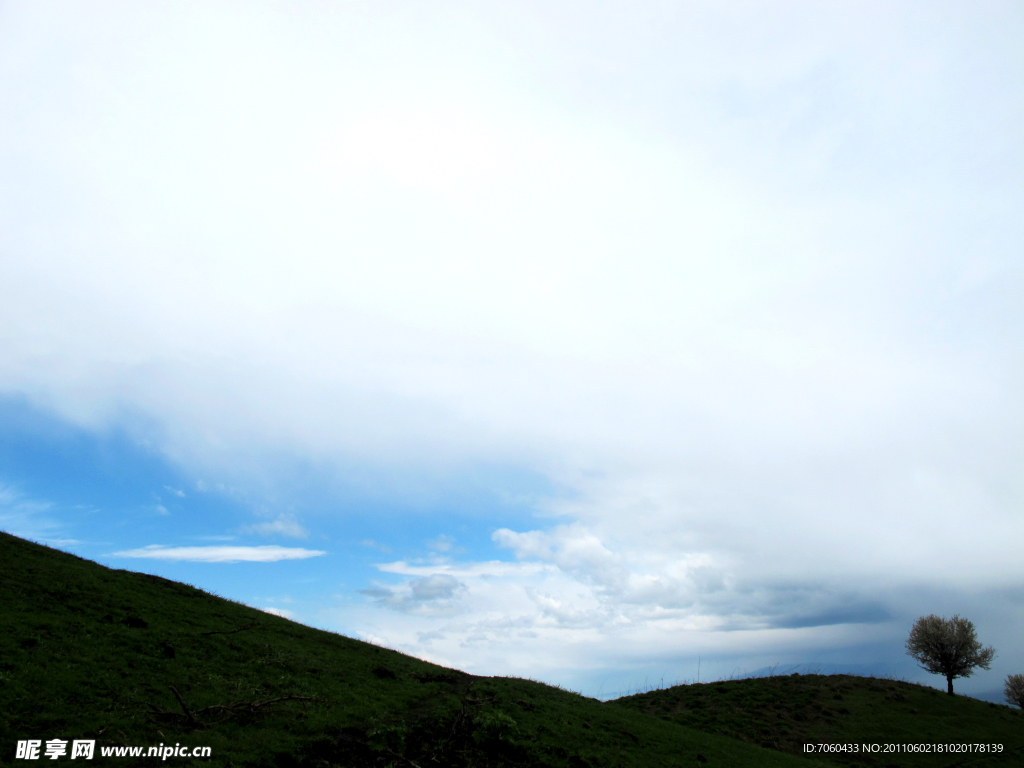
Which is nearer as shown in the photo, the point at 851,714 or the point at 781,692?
the point at 851,714

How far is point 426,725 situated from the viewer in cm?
2392

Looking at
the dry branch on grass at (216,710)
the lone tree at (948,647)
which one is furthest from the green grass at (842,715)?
the dry branch on grass at (216,710)

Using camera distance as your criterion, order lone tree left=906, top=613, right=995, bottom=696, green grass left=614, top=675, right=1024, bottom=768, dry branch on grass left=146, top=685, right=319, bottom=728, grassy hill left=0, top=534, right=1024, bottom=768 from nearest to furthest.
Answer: grassy hill left=0, top=534, right=1024, bottom=768
dry branch on grass left=146, top=685, right=319, bottom=728
green grass left=614, top=675, right=1024, bottom=768
lone tree left=906, top=613, right=995, bottom=696

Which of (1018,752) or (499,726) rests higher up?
(499,726)

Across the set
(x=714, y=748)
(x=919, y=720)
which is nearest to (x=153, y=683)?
(x=714, y=748)

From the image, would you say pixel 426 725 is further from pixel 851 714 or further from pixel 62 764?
pixel 851 714

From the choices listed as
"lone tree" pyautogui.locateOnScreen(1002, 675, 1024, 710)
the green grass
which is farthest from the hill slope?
"lone tree" pyautogui.locateOnScreen(1002, 675, 1024, 710)

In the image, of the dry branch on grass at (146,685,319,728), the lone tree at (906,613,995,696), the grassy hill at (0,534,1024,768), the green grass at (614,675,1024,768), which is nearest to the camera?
the grassy hill at (0,534,1024,768)

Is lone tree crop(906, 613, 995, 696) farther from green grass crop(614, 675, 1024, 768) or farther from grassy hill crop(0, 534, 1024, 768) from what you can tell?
grassy hill crop(0, 534, 1024, 768)

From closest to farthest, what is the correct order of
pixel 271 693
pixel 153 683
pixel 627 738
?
pixel 153 683 → pixel 271 693 → pixel 627 738

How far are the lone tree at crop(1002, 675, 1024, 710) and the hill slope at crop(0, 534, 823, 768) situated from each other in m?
66.0

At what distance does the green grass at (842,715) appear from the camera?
45.1 meters

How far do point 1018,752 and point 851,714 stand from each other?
39.5 ft

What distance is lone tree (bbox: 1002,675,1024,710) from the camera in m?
77.2
